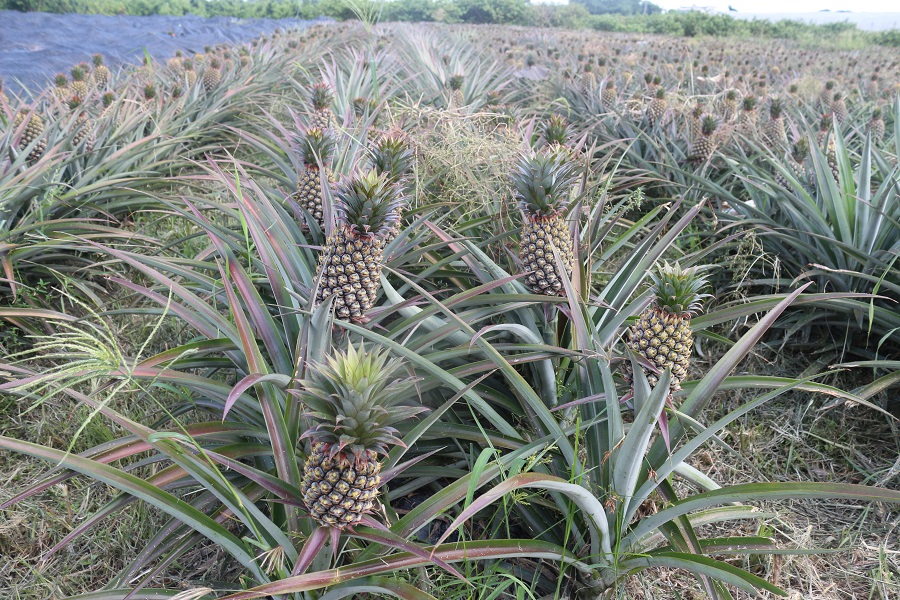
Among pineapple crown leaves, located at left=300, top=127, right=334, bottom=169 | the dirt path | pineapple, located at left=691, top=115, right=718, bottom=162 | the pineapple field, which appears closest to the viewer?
the pineapple field

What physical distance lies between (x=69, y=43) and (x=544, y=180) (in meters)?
8.47

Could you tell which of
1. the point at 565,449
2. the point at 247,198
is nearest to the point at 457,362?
the point at 565,449

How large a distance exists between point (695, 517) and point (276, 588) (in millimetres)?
1105

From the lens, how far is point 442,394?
1.94 meters

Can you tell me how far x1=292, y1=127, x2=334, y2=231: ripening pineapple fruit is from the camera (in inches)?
93.3

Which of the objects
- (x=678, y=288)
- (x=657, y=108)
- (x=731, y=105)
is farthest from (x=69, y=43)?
(x=678, y=288)

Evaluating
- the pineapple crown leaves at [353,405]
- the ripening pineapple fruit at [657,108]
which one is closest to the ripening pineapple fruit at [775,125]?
the ripening pineapple fruit at [657,108]

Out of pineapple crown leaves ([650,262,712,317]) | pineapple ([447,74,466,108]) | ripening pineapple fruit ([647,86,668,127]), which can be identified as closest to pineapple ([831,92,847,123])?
ripening pineapple fruit ([647,86,668,127])

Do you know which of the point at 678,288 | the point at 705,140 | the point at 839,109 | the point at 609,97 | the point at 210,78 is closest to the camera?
the point at 678,288

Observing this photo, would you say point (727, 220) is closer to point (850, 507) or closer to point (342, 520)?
point (850, 507)

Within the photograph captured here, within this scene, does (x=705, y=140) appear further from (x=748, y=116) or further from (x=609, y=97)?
(x=609, y=97)

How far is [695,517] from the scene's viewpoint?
5.18 ft

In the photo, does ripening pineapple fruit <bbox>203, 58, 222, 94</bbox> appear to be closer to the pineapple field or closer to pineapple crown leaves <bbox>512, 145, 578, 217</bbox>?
the pineapple field

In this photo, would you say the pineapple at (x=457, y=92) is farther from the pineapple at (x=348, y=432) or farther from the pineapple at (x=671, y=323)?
the pineapple at (x=348, y=432)
